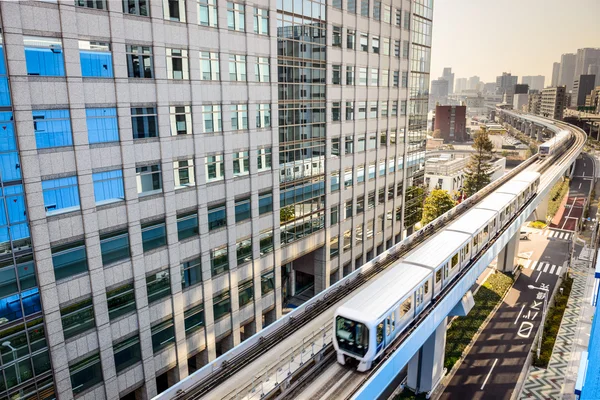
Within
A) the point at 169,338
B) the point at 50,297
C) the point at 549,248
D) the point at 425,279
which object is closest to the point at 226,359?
the point at 169,338

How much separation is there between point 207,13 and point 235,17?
2.19 m

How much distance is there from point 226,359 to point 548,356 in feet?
88.0

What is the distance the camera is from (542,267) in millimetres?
51781

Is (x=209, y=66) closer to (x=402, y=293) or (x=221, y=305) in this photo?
(x=221, y=305)

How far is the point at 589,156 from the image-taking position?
12219 centimetres

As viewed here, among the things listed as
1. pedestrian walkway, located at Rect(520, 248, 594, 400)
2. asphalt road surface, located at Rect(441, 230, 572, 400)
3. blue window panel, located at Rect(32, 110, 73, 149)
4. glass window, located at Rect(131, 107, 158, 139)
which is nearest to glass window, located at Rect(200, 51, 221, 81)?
glass window, located at Rect(131, 107, 158, 139)

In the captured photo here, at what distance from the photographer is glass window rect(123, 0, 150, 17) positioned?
20.7 metres

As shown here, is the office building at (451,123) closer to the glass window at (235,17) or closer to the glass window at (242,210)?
the glass window at (242,210)

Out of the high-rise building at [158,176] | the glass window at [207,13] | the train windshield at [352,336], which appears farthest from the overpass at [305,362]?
the glass window at [207,13]

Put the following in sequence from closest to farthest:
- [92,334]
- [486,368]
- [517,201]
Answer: [92,334] → [486,368] → [517,201]

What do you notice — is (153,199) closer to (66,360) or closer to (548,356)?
(66,360)

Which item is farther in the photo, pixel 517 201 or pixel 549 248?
pixel 549 248

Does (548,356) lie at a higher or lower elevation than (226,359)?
lower

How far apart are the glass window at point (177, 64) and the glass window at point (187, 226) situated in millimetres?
7740
